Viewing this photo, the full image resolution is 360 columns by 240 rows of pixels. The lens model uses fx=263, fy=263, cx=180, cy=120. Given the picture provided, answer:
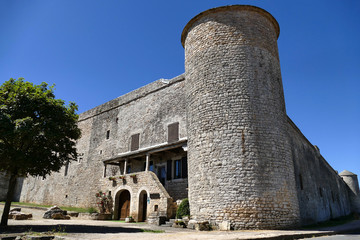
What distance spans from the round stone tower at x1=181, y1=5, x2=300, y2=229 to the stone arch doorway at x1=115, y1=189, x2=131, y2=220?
7.01 metres

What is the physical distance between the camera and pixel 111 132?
23.1 meters

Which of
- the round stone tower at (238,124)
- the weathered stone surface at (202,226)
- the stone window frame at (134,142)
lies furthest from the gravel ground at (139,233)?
the stone window frame at (134,142)

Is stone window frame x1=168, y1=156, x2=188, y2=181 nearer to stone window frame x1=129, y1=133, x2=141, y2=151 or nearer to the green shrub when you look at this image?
the green shrub

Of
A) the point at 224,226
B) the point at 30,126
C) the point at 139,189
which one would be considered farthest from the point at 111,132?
the point at 224,226

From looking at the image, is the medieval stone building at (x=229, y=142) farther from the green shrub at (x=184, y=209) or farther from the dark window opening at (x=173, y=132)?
the green shrub at (x=184, y=209)

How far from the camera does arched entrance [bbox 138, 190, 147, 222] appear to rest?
15.8 meters

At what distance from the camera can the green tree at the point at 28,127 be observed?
392 inches

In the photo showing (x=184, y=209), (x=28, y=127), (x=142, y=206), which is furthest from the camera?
(x=142, y=206)

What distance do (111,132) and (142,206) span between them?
9060 mm

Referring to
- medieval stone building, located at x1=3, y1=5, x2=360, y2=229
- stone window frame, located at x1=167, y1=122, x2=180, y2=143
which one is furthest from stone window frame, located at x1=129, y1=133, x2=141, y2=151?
stone window frame, located at x1=167, y1=122, x2=180, y2=143

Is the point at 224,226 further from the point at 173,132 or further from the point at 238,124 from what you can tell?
the point at 173,132

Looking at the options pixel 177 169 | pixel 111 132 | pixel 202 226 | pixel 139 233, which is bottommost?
pixel 139 233

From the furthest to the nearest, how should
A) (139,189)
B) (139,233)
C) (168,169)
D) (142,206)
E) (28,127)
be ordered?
(168,169)
(142,206)
(139,189)
(28,127)
(139,233)

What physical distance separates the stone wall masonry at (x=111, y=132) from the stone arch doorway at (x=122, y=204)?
6.97ft
